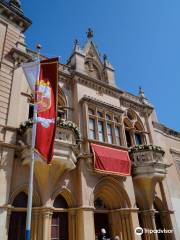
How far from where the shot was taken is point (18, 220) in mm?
11578

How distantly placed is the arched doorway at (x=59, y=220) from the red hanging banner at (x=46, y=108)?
15.0ft

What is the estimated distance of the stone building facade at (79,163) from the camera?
11.9 meters

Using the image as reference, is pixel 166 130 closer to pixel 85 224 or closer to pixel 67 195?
pixel 67 195

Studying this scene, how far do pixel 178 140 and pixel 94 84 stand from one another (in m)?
12.1

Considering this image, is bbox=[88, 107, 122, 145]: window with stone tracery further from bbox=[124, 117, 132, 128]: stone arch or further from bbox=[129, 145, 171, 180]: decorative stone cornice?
bbox=[124, 117, 132, 128]: stone arch

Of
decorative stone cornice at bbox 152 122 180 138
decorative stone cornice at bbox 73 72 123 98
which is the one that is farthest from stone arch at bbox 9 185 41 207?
decorative stone cornice at bbox 152 122 180 138

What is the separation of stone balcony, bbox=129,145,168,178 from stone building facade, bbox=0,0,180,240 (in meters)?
0.07

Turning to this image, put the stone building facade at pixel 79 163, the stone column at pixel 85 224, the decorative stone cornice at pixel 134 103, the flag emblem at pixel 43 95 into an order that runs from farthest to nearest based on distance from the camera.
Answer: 1. the decorative stone cornice at pixel 134 103
2. the stone column at pixel 85 224
3. the stone building facade at pixel 79 163
4. the flag emblem at pixel 43 95

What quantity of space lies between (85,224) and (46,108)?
6.74 metres

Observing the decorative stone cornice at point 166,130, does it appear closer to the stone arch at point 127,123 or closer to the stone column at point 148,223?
the stone arch at point 127,123

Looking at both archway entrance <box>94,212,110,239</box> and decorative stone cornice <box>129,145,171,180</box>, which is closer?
archway entrance <box>94,212,110,239</box>

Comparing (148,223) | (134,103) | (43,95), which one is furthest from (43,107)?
(134,103)

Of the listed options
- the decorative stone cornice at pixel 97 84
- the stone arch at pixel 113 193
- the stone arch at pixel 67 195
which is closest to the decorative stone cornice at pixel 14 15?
the decorative stone cornice at pixel 97 84

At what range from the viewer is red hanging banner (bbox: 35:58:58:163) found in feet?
32.9
